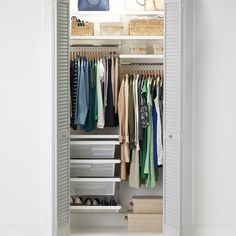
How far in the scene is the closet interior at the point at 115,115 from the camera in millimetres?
6074

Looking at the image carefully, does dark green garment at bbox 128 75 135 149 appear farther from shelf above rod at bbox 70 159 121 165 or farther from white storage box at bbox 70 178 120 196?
white storage box at bbox 70 178 120 196

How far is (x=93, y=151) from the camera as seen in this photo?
6.20m

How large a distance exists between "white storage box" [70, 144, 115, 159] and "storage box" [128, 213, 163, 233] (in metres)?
0.68

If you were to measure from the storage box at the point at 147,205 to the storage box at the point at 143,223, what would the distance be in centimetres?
8

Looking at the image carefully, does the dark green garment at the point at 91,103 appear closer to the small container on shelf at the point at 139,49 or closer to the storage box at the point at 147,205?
the small container on shelf at the point at 139,49

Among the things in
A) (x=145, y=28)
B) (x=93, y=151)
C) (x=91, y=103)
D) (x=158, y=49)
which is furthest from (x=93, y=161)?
(x=145, y=28)
